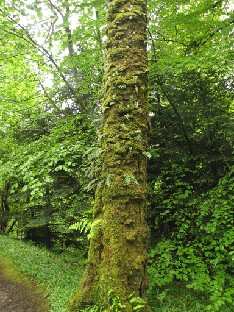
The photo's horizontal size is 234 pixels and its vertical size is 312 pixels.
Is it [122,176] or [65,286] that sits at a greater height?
[122,176]

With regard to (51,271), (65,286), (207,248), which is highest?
(207,248)

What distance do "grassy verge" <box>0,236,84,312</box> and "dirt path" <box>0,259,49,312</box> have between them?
17cm

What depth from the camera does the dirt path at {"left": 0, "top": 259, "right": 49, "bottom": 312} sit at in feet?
15.4

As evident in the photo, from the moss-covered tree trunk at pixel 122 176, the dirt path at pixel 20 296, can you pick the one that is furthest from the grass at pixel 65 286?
the moss-covered tree trunk at pixel 122 176

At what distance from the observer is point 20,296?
521 cm

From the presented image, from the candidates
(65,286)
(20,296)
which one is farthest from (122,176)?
(20,296)

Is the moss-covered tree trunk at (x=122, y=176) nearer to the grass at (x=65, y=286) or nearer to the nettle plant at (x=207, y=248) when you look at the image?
the grass at (x=65, y=286)

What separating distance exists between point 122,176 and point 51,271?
446cm

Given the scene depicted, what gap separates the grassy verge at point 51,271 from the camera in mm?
4777

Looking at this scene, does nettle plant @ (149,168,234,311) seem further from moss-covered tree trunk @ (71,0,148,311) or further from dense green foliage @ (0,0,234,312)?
moss-covered tree trunk @ (71,0,148,311)

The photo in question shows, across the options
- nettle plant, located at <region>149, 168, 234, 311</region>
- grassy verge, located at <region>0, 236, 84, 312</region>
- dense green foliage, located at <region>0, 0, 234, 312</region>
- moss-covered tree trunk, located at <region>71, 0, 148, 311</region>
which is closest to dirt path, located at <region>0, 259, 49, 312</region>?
grassy verge, located at <region>0, 236, 84, 312</region>

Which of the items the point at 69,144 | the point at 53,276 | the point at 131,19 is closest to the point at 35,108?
the point at 69,144

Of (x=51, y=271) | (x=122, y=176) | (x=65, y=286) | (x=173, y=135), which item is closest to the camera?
(x=122, y=176)

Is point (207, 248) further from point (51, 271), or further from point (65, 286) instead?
point (51, 271)
